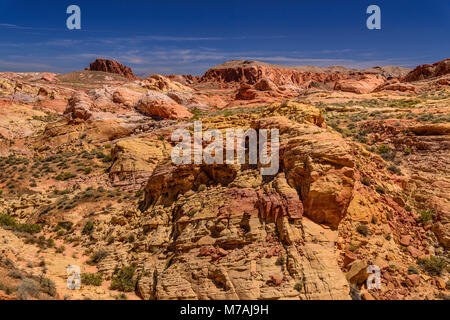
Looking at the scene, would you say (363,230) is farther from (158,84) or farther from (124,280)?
(158,84)

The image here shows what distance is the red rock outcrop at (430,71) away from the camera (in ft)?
164

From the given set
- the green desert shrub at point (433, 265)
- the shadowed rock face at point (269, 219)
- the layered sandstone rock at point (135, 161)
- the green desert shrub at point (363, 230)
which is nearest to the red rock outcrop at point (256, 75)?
the layered sandstone rock at point (135, 161)

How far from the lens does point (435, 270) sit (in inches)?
338

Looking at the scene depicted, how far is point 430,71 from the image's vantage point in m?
53.8

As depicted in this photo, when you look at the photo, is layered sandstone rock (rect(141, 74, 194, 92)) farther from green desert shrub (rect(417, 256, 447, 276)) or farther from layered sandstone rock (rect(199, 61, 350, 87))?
green desert shrub (rect(417, 256, 447, 276))

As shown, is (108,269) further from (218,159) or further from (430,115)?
(430,115)

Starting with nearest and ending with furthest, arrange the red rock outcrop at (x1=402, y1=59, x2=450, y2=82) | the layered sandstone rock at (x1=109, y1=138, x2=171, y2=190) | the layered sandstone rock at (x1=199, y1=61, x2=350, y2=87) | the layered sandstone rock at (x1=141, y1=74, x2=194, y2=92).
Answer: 1. the layered sandstone rock at (x1=109, y1=138, x2=171, y2=190)
2. the red rock outcrop at (x1=402, y1=59, x2=450, y2=82)
3. the layered sandstone rock at (x1=141, y1=74, x2=194, y2=92)
4. the layered sandstone rock at (x1=199, y1=61, x2=350, y2=87)

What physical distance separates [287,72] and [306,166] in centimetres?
10875

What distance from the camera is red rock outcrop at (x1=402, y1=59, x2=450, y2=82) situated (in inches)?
1970

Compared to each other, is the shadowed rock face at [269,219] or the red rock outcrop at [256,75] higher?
the red rock outcrop at [256,75]

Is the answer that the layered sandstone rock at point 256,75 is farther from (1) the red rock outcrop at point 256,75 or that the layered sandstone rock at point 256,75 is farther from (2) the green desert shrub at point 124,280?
(2) the green desert shrub at point 124,280

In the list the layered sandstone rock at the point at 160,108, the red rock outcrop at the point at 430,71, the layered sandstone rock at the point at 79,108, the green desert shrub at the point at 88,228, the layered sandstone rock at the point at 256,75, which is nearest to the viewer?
the green desert shrub at the point at 88,228

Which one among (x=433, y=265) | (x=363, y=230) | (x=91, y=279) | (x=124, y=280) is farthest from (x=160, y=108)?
(x=433, y=265)

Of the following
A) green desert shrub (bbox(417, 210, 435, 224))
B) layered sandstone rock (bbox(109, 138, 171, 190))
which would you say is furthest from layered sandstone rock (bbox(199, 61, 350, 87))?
green desert shrub (bbox(417, 210, 435, 224))
